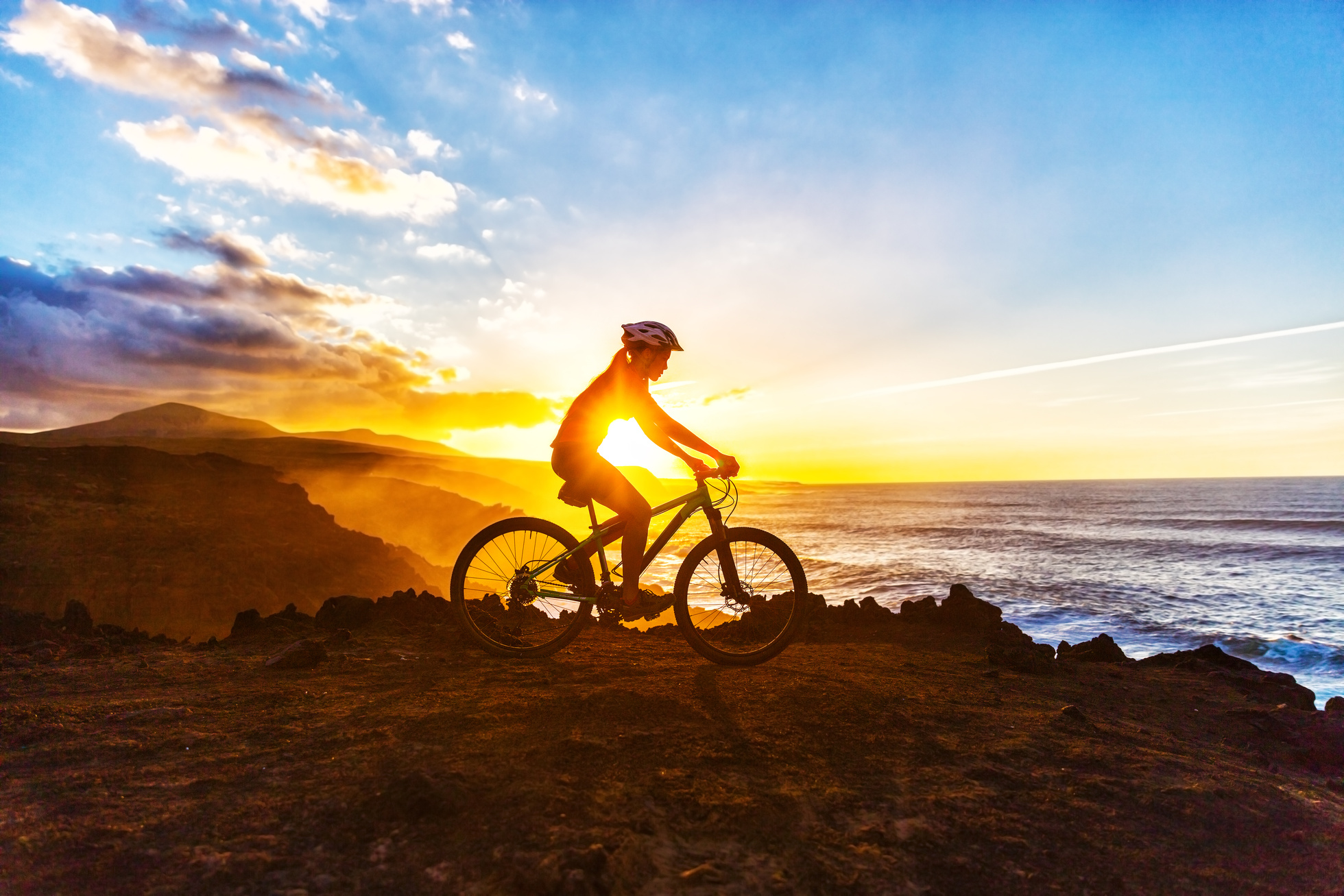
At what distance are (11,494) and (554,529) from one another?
22.6 meters

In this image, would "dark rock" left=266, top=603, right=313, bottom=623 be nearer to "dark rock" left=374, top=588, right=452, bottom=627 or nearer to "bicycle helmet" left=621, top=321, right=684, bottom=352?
"dark rock" left=374, top=588, right=452, bottom=627

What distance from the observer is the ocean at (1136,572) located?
578 inches

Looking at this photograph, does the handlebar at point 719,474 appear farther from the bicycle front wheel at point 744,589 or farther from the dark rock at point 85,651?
the dark rock at point 85,651

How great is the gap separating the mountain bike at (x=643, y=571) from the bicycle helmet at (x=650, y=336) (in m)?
1.22

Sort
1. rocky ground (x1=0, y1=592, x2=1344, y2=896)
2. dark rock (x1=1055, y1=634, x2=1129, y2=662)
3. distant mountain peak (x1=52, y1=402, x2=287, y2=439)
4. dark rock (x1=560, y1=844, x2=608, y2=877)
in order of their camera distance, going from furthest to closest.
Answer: distant mountain peak (x1=52, y1=402, x2=287, y2=439) → dark rock (x1=1055, y1=634, x2=1129, y2=662) → rocky ground (x1=0, y1=592, x2=1344, y2=896) → dark rock (x1=560, y1=844, x2=608, y2=877)

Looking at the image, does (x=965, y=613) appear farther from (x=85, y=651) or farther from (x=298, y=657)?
(x=85, y=651)

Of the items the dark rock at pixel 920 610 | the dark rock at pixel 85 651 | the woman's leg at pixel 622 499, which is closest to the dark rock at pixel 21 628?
the dark rock at pixel 85 651

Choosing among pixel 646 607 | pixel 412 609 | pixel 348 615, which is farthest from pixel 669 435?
pixel 348 615

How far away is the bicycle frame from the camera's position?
5125 millimetres

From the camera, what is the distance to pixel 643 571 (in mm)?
5289

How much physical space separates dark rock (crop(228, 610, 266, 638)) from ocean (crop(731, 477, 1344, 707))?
1561 cm

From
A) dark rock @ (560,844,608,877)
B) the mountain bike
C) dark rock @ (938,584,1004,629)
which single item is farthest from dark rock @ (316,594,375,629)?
dark rock @ (938,584,1004,629)

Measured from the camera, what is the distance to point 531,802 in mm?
2783

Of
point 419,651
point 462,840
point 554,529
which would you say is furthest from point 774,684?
point 419,651
